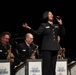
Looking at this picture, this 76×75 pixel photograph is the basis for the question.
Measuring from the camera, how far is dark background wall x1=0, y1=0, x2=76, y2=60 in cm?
1006

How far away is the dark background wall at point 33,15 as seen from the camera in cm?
1006

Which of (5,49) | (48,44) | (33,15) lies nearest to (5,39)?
(5,49)

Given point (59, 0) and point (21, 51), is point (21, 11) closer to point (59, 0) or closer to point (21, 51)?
point (59, 0)

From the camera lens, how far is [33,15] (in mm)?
10234

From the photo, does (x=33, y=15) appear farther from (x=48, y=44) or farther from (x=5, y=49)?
(x=48, y=44)

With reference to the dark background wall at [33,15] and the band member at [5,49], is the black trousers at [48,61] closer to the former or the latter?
the band member at [5,49]

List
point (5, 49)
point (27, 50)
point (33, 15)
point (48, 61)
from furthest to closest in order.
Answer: point (33, 15) < point (27, 50) < point (5, 49) < point (48, 61)

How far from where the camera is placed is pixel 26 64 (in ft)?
22.7

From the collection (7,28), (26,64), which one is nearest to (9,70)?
(26,64)

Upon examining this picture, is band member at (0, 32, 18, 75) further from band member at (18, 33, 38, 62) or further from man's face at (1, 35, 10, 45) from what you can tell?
band member at (18, 33, 38, 62)

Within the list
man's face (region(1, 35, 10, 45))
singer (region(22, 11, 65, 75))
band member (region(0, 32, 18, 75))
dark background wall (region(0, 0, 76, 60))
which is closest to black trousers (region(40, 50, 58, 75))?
singer (region(22, 11, 65, 75))

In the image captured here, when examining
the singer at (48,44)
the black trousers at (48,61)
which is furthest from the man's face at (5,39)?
the black trousers at (48,61)

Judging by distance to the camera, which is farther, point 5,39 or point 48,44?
point 5,39

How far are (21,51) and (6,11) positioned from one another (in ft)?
8.96
